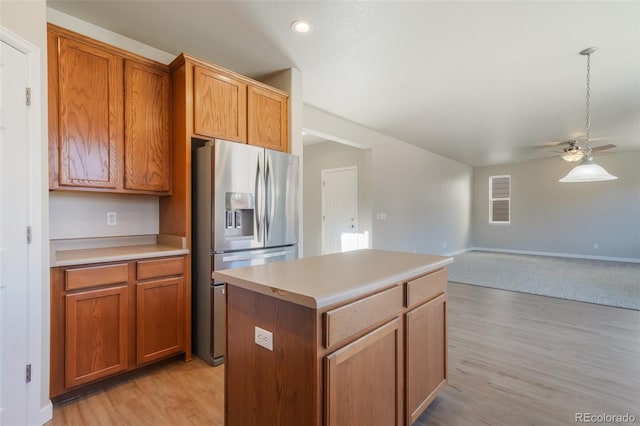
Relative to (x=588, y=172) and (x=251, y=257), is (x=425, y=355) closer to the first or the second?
(x=251, y=257)

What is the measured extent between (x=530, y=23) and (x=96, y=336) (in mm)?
3931

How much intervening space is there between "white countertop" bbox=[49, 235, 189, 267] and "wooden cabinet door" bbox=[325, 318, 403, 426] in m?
1.72

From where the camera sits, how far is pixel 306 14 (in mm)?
2277

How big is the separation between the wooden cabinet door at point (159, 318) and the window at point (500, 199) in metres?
9.28

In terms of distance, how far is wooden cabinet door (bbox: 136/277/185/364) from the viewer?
2.20 meters

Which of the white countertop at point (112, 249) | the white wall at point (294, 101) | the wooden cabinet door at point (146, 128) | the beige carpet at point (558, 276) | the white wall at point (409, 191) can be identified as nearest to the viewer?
the white countertop at point (112, 249)

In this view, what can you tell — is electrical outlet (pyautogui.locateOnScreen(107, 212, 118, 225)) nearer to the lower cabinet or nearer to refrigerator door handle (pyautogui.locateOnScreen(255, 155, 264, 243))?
refrigerator door handle (pyautogui.locateOnScreen(255, 155, 264, 243))

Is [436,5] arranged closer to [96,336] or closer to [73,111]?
[73,111]

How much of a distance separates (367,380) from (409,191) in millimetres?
5688

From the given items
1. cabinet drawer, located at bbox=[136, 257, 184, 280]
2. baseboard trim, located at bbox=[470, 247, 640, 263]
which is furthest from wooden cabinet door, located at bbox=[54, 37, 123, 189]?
baseboard trim, located at bbox=[470, 247, 640, 263]

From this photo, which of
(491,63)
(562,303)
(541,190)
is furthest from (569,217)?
(491,63)

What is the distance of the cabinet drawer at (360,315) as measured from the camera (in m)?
1.10

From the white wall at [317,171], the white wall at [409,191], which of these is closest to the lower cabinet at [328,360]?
the white wall at [409,191]

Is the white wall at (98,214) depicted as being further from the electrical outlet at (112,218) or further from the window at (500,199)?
the window at (500,199)
